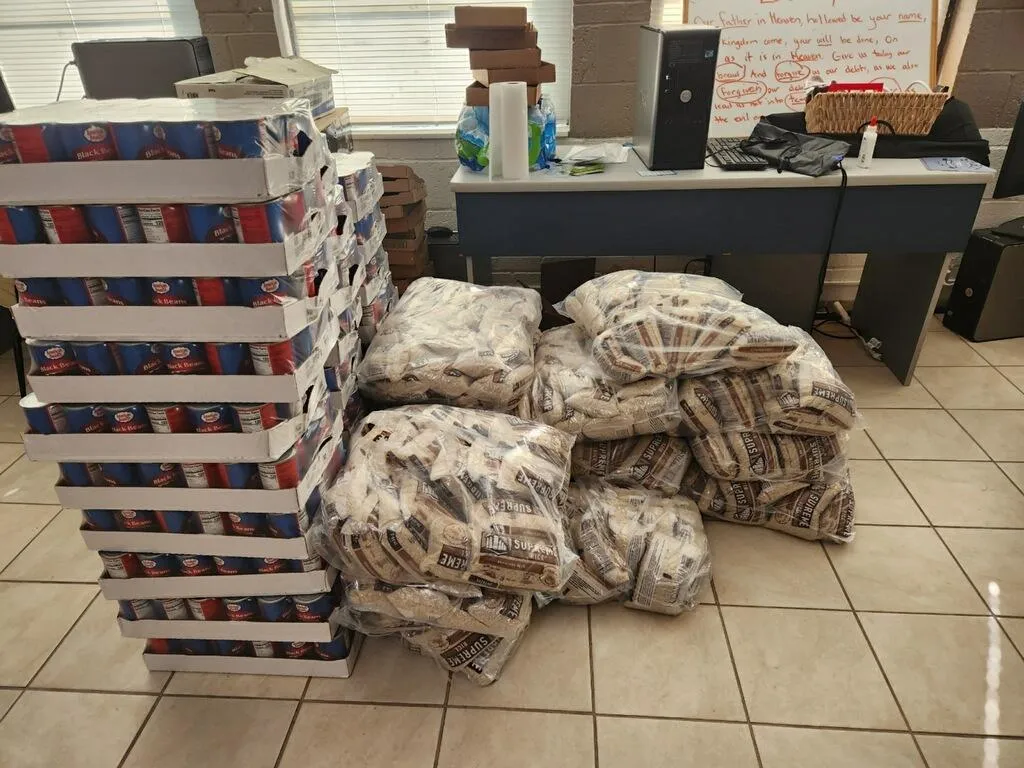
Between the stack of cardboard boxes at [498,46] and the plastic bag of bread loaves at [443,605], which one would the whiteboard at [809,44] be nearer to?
the stack of cardboard boxes at [498,46]

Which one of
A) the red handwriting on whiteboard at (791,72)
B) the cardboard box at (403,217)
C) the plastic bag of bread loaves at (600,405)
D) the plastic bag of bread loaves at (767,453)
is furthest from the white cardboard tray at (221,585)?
the red handwriting on whiteboard at (791,72)

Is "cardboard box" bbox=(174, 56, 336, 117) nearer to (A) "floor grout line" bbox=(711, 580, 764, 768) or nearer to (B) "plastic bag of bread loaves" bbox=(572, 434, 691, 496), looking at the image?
(B) "plastic bag of bread loaves" bbox=(572, 434, 691, 496)


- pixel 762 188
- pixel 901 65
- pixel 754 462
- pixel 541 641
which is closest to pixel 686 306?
pixel 754 462

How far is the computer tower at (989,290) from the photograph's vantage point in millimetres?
2619

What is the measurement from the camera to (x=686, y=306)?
5.65ft

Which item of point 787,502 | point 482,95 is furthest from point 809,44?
point 787,502

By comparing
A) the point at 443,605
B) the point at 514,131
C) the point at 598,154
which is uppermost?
the point at 514,131

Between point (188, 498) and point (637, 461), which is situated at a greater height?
point (188, 498)

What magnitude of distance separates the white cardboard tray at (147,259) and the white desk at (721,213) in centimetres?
123

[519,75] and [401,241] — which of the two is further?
[401,241]

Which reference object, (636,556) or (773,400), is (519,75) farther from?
(636,556)

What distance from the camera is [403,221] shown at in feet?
8.38

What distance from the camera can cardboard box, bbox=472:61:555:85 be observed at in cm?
232

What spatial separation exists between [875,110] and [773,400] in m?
1.32
